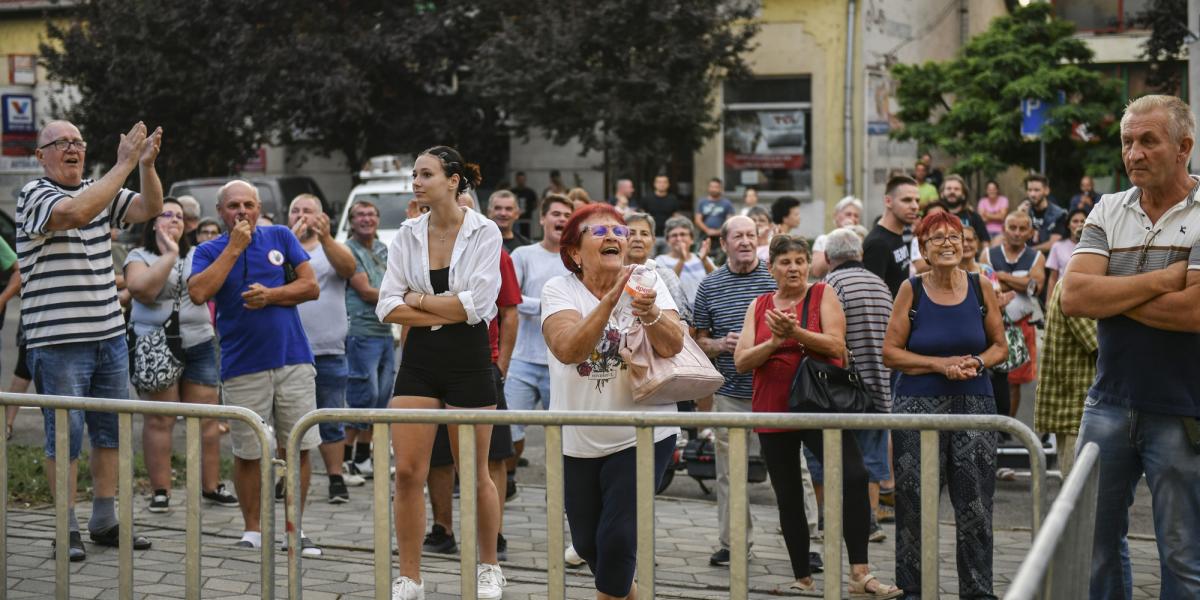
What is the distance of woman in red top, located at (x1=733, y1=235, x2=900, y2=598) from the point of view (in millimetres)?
6450

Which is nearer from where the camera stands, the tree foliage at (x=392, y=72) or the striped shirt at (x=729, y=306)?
the striped shirt at (x=729, y=306)

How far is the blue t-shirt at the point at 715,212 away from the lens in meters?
19.7

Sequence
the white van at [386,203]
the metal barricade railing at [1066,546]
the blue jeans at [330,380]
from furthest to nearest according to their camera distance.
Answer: the white van at [386,203] < the blue jeans at [330,380] < the metal barricade railing at [1066,546]

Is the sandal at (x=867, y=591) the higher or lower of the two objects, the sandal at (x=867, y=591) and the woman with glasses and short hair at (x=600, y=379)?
the lower

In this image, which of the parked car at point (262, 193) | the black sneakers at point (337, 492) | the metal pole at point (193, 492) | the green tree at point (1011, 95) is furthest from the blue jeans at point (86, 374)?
the green tree at point (1011, 95)

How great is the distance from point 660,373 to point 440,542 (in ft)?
8.46

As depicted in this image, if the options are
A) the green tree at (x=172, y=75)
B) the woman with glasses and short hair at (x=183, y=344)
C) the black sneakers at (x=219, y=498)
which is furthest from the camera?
the green tree at (x=172, y=75)

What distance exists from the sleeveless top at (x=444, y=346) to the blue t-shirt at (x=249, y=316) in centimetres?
143

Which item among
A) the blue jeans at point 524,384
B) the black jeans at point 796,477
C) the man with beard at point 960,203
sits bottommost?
the black jeans at point 796,477

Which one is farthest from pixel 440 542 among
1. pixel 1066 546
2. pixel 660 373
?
pixel 1066 546

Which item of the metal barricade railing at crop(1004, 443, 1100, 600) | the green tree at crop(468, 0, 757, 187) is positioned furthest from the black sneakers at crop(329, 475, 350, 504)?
the green tree at crop(468, 0, 757, 187)

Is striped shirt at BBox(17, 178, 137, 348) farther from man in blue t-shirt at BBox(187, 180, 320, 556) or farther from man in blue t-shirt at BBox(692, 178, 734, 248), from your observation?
man in blue t-shirt at BBox(692, 178, 734, 248)

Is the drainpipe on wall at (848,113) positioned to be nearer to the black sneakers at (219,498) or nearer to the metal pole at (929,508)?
the black sneakers at (219,498)

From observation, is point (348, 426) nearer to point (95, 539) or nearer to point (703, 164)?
point (95, 539)
